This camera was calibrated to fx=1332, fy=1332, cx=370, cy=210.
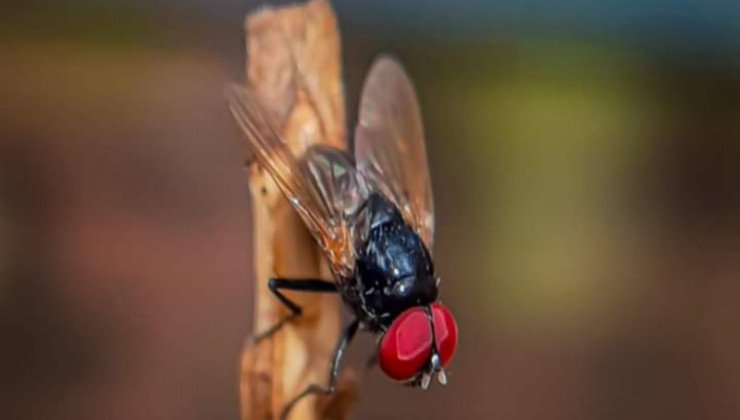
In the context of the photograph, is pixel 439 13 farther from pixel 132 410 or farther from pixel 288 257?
pixel 288 257

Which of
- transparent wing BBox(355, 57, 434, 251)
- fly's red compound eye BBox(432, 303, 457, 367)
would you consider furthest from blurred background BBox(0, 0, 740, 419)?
fly's red compound eye BBox(432, 303, 457, 367)

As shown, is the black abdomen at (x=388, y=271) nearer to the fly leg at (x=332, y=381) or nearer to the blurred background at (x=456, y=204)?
the fly leg at (x=332, y=381)

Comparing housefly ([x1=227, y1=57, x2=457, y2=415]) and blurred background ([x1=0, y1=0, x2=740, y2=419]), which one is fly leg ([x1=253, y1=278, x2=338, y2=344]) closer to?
housefly ([x1=227, y1=57, x2=457, y2=415])

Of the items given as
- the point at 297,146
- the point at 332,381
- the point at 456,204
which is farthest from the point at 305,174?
Answer: the point at 456,204

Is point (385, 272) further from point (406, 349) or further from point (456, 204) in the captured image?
point (456, 204)

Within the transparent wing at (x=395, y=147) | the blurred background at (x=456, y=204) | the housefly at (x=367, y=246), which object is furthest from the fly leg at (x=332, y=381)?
the blurred background at (x=456, y=204)
